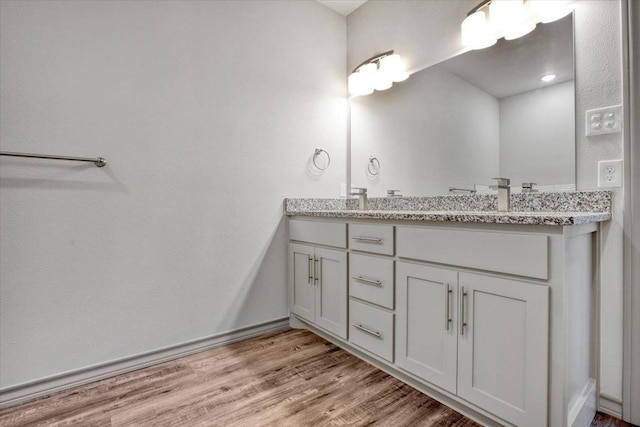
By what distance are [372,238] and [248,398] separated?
0.92 meters

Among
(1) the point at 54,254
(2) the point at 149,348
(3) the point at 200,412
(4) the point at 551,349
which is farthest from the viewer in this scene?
(2) the point at 149,348

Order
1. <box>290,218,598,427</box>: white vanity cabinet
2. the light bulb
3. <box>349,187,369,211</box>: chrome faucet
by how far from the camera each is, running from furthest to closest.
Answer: <box>349,187,369,211</box>: chrome faucet → the light bulb → <box>290,218,598,427</box>: white vanity cabinet

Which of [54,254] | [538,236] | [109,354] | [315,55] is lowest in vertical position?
[109,354]

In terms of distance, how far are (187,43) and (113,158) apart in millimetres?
774

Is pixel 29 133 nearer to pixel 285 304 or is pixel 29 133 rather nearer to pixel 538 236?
pixel 285 304

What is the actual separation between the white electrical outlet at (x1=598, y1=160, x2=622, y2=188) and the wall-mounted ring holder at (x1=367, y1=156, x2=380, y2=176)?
1.28 metres

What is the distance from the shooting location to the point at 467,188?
5.88 feet

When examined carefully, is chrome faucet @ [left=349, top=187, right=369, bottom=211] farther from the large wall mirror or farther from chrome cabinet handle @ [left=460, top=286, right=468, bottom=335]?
chrome cabinet handle @ [left=460, top=286, right=468, bottom=335]

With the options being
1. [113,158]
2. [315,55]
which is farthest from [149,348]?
[315,55]

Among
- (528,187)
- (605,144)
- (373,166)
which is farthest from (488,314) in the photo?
(373,166)

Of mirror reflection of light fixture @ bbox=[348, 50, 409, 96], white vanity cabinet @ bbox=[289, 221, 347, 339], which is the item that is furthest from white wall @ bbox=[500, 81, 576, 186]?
white vanity cabinet @ bbox=[289, 221, 347, 339]

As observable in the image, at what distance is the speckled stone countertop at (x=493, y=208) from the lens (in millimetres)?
1091

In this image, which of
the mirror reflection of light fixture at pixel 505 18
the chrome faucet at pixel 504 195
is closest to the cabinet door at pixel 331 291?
the chrome faucet at pixel 504 195

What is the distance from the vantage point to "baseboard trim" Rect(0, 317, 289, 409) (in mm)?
1433
